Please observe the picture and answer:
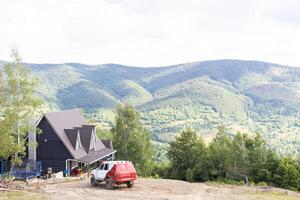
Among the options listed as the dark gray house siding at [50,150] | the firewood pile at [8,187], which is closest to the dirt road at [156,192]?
the firewood pile at [8,187]

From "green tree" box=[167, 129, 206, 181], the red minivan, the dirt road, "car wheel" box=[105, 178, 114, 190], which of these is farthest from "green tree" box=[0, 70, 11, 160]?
"green tree" box=[167, 129, 206, 181]

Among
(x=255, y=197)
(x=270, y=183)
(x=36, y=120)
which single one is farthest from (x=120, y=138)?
(x=255, y=197)

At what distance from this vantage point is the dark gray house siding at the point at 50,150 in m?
42.1

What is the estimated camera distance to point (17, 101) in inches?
1122

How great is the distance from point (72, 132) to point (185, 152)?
712 inches

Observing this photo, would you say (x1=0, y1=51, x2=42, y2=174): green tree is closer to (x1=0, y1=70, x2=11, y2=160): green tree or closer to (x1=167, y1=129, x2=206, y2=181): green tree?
(x1=0, y1=70, x2=11, y2=160): green tree

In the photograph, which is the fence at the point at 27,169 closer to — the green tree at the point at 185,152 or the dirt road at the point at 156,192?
the dirt road at the point at 156,192

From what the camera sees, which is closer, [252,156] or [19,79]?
[19,79]

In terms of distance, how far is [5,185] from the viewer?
2636 centimetres

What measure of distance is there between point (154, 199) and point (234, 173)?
2212 centimetres

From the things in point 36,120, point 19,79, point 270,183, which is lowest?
point 270,183

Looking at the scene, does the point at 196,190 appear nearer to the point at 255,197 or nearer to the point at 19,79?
the point at 255,197

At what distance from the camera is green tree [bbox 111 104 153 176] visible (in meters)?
57.8

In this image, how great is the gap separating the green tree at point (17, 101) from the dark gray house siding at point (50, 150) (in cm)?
1249
